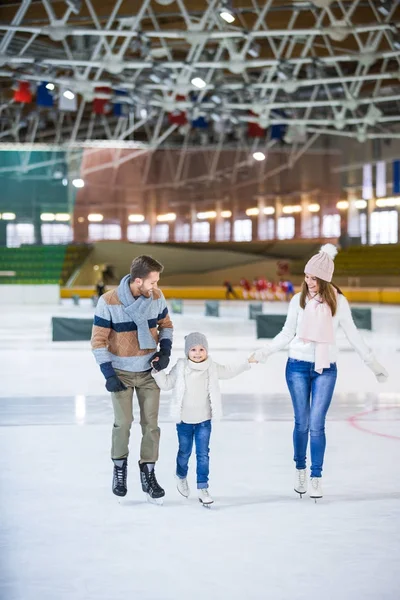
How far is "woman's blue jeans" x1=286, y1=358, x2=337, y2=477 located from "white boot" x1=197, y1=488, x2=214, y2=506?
2.03ft

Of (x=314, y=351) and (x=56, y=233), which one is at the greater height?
(x=56, y=233)

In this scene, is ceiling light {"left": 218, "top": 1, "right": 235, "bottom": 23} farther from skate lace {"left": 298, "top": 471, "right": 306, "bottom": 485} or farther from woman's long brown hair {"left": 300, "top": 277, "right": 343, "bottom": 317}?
skate lace {"left": 298, "top": 471, "right": 306, "bottom": 485}

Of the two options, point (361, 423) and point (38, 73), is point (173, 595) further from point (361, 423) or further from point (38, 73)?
point (38, 73)

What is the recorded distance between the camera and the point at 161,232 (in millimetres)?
49531

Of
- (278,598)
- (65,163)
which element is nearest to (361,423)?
(278,598)

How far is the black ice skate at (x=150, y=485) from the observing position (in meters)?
5.88

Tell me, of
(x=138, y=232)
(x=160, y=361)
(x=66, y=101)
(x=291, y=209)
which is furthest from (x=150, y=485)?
(x=291, y=209)

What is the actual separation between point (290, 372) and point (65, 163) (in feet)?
124

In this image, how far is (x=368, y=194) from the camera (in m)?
46.7

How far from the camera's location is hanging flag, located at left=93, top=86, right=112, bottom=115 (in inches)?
1154

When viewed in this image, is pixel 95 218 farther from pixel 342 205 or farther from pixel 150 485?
pixel 150 485

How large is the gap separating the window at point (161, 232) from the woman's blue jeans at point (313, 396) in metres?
43.5

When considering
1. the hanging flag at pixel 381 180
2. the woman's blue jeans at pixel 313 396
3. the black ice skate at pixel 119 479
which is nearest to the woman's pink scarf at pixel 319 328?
the woman's blue jeans at pixel 313 396

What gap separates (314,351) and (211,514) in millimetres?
1043
